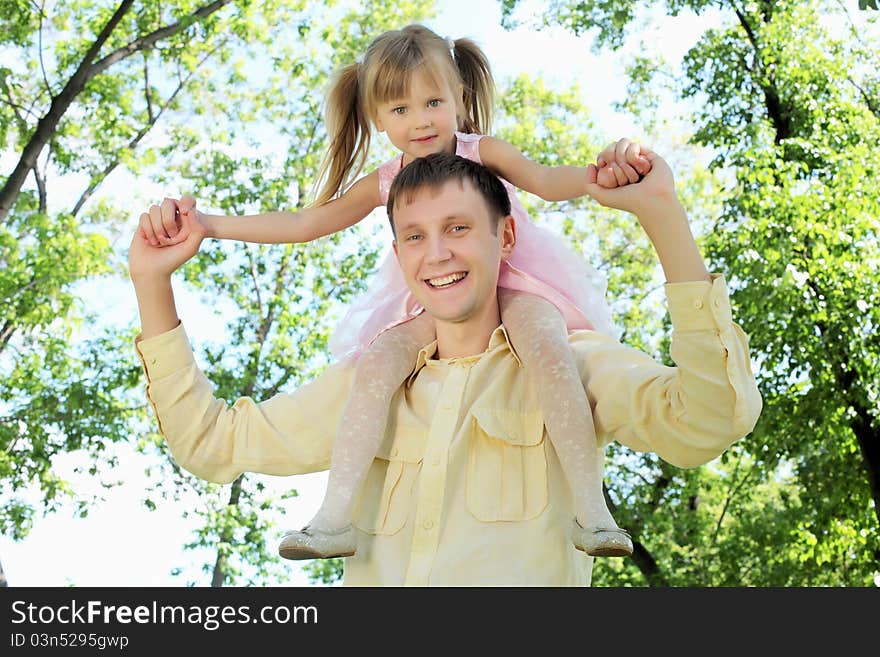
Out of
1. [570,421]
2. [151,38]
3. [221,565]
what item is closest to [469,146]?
[570,421]

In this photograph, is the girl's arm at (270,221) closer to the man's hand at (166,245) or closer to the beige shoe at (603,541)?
the man's hand at (166,245)

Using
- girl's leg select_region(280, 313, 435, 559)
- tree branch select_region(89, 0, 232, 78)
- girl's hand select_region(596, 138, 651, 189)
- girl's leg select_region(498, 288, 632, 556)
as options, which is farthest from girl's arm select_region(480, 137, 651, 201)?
tree branch select_region(89, 0, 232, 78)

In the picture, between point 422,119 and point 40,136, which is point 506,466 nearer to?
point 422,119

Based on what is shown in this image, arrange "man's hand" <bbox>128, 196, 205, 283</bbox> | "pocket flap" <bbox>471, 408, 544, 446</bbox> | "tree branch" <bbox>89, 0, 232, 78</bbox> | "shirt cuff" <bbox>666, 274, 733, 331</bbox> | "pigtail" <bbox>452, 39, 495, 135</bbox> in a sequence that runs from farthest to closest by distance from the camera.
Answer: "tree branch" <bbox>89, 0, 232, 78</bbox> < "pigtail" <bbox>452, 39, 495, 135</bbox> < "man's hand" <bbox>128, 196, 205, 283</bbox> < "pocket flap" <bbox>471, 408, 544, 446</bbox> < "shirt cuff" <bbox>666, 274, 733, 331</bbox>

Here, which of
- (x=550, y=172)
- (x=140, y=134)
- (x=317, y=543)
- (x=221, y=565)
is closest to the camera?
(x=317, y=543)

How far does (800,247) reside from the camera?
399 inches

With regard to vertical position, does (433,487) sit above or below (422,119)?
below

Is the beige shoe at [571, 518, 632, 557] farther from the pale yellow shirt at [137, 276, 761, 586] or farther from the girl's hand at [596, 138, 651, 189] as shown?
the girl's hand at [596, 138, 651, 189]

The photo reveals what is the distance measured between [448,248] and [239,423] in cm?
64

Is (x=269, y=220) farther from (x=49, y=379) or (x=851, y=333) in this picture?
(x=49, y=379)

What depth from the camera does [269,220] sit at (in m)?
2.53

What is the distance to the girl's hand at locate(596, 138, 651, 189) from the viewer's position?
1.96 m

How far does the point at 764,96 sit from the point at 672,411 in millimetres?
10327

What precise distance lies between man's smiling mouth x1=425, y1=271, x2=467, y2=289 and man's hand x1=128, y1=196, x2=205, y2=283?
51cm
